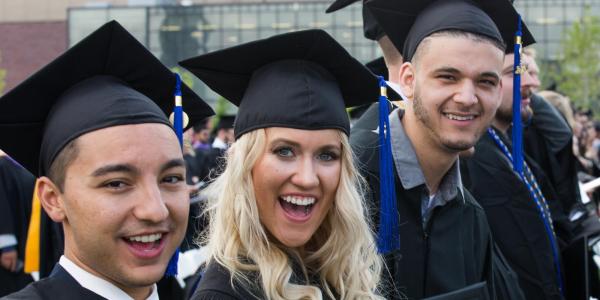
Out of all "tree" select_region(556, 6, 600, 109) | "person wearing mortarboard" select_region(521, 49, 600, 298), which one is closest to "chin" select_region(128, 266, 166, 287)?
"person wearing mortarboard" select_region(521, 49, 600, 298)

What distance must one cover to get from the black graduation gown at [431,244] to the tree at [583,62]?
30545mm

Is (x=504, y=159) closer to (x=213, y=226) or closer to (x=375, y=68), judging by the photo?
(x=375, y=68)

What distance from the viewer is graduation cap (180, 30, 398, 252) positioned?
2.60 metres

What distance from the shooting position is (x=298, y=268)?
8.77 ft

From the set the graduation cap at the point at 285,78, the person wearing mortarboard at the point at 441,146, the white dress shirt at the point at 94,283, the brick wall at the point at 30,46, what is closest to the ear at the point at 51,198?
the white dress shirt at the point at 94,283

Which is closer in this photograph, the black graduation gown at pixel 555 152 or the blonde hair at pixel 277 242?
the blonde hair at pixel 277 242

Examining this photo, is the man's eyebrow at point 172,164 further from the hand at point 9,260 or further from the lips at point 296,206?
the hand at point 9,260

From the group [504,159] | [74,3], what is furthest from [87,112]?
[74,3]

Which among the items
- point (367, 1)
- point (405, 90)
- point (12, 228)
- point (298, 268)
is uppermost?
point (367, 1)

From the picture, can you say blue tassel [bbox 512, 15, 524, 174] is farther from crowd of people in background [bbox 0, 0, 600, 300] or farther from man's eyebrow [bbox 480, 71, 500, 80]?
man's eyebrow [bbox 480, 71, 500, 80]

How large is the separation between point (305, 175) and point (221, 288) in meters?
0.47

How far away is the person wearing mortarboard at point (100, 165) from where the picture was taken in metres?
2.12

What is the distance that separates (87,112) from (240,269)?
72cm

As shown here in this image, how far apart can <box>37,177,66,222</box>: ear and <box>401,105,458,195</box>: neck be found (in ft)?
5.67
